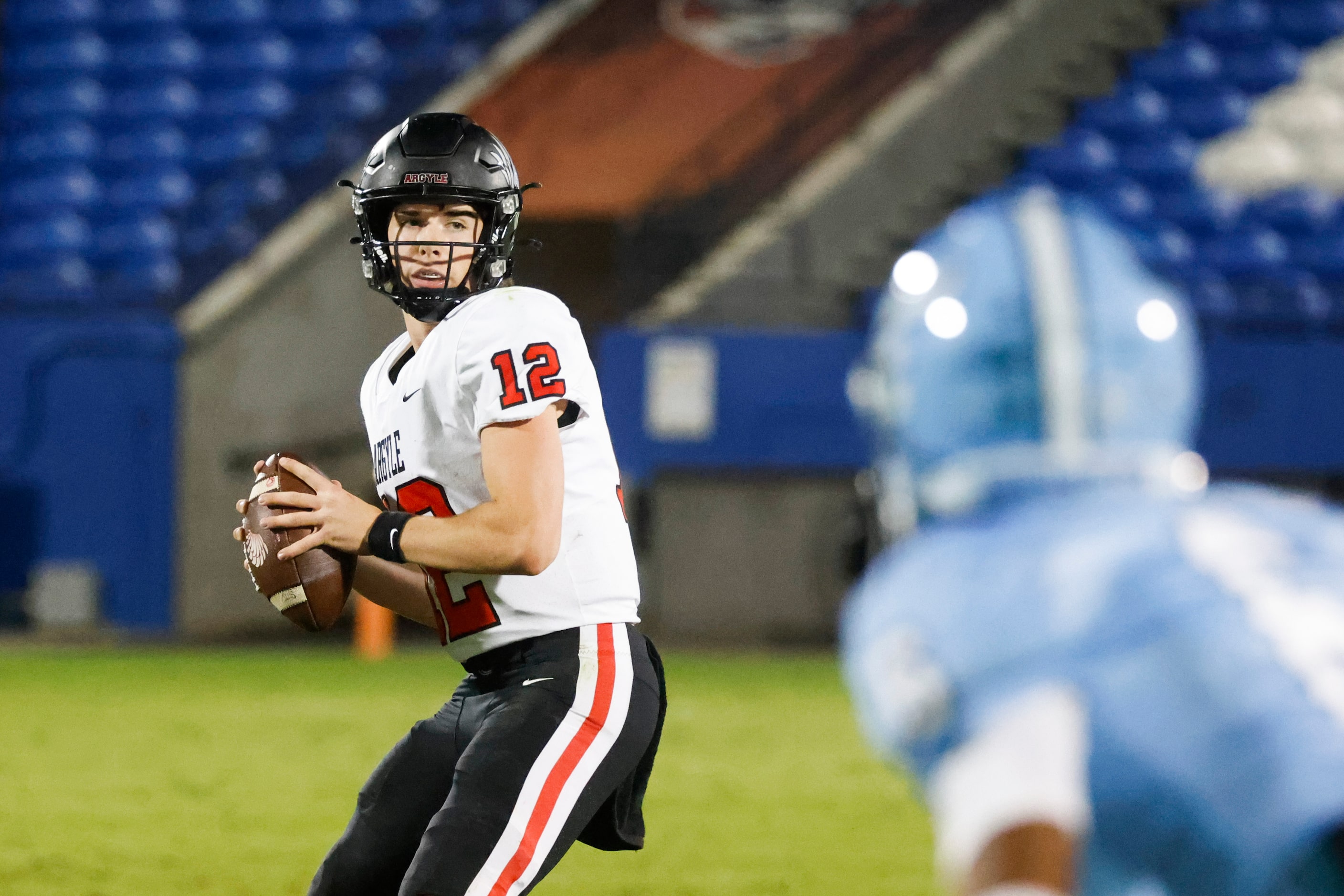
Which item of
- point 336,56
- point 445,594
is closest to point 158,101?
point 336,56

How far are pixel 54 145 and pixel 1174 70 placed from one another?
845cm

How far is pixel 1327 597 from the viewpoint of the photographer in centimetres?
149

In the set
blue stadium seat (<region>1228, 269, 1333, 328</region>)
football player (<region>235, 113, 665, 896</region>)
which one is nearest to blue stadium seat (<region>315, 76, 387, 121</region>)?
blue stadium seat (<region>1228, 269, 1333, 328</region>)

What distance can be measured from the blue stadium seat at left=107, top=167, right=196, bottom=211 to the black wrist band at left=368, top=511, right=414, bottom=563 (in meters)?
10.7

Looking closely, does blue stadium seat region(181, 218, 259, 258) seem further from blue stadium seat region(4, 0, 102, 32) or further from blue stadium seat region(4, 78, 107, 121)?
blue stadium seat region(4, 0, 102, 32)

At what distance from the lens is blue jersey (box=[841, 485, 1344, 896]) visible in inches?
57.2

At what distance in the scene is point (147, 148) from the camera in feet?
43.4

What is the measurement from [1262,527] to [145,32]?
44.1 feet

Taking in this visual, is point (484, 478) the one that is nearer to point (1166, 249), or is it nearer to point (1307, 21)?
point (1166, 249)

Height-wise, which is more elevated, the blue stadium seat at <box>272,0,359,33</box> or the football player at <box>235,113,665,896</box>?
the blue stadium seat at <box>272,0,359,33</box>

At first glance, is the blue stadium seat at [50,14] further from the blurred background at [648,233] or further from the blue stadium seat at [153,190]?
the blue stadium seat at [153,190]

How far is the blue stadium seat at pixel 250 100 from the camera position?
13.3m

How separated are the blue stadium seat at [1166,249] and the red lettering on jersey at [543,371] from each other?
967cm

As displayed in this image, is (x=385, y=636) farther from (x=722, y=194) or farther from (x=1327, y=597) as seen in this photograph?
(x=1327, y=597)
